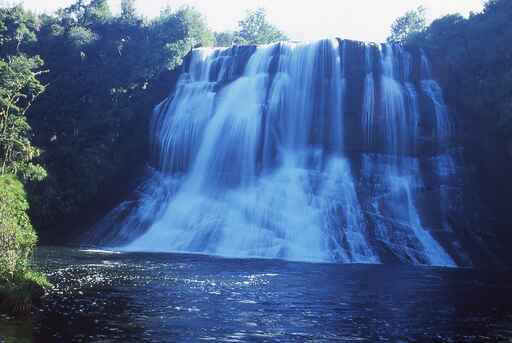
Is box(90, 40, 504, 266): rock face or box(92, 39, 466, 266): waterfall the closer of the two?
box(90, 40, 504, 266): rock face

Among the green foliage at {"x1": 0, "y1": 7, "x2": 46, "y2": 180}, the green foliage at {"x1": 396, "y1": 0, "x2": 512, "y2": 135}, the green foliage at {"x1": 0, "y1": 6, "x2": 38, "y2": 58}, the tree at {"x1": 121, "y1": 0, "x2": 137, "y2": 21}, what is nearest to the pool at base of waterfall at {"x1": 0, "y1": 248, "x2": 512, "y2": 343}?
the green foliage at {"x1": 0, "y1": 7, "x2": 46, "y2": 180}

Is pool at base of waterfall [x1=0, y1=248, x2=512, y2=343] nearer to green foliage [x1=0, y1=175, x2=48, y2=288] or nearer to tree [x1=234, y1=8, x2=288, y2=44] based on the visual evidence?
green foliage [x1=0, y1=175, x2=48, y2=288]

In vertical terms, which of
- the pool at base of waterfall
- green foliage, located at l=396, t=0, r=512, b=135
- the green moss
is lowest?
the pool at base of waterfall

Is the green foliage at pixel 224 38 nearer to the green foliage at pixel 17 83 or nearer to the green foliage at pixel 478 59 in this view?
the green foliage at pixel 17 83

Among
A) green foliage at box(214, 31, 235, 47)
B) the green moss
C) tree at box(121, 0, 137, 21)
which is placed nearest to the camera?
the green moss

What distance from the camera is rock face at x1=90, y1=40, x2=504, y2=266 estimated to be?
3419cm

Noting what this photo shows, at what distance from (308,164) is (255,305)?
24.6 m

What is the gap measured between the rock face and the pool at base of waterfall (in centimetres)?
776

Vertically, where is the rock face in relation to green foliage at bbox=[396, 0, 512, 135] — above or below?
below

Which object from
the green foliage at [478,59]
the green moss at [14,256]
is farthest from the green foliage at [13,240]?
the green foliage at [478,59]

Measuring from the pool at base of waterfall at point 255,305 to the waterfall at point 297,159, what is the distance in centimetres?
767

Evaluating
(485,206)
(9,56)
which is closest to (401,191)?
(485,206)

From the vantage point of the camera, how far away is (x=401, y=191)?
37.8m

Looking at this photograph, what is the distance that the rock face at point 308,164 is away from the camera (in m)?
34.2
